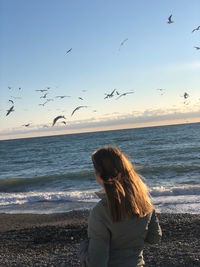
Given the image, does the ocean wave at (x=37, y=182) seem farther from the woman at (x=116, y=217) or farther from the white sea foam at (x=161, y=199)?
the woman at (x=116, y=217)

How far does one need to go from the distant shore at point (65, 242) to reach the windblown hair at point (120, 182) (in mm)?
3527

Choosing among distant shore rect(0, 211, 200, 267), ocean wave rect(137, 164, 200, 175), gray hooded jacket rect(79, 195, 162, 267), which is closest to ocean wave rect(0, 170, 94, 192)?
ocean wave rect(137, 164, 200, 175)

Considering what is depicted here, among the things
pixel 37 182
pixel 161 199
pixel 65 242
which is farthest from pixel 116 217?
pixel 37 182

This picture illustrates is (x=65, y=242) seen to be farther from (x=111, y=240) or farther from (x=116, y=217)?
(x=116, y=217)

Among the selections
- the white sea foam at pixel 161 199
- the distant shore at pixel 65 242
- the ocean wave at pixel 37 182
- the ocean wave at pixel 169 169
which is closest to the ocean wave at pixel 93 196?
the white sea foam at pixel 161 199

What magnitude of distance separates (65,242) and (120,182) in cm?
529

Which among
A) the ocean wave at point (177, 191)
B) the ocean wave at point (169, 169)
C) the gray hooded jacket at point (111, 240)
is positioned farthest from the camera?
the ocean wave at point (169, 169)

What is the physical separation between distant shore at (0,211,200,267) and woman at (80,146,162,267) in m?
3.40

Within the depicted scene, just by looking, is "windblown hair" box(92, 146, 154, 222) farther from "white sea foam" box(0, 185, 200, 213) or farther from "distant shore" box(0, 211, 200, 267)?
"white sea foam" box(0, 185, 200, 213)

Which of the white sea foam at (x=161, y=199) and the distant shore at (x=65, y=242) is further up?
the distant shore at (x=65, y=242)

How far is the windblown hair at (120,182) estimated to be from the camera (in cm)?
171

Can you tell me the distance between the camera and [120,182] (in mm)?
1743

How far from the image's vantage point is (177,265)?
473 cm

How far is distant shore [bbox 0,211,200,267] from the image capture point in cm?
510
